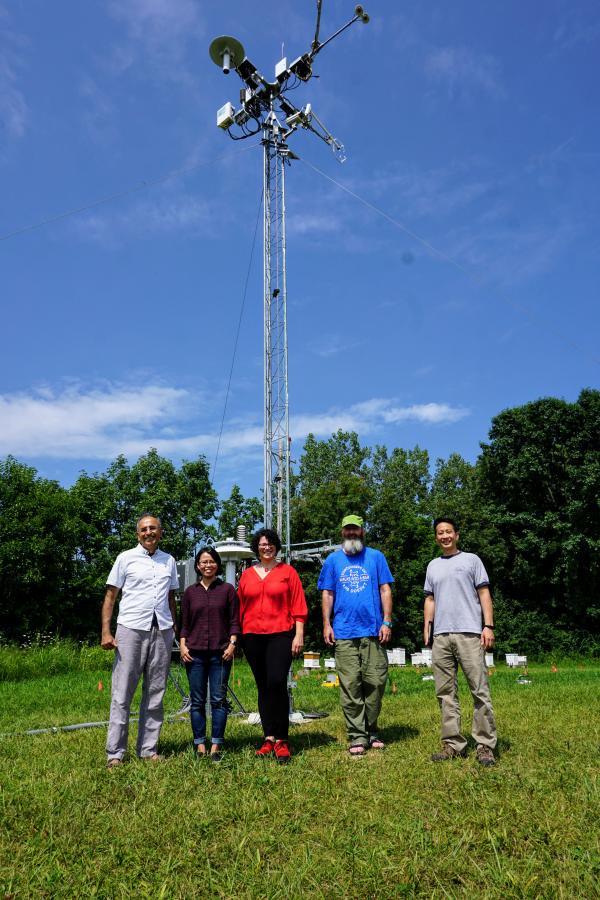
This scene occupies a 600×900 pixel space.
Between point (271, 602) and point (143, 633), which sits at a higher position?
point (271, 602)

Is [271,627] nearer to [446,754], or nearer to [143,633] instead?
[143,633]

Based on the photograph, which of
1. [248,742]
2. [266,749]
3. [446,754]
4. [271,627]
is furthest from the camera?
[248,742]

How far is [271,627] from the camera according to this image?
5.34 metres

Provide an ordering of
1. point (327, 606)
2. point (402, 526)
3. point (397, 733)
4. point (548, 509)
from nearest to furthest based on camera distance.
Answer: point (327, 606), point (397, 733), point (548, 509), point (402, 526)

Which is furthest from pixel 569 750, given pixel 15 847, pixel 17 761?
pixel 17 761

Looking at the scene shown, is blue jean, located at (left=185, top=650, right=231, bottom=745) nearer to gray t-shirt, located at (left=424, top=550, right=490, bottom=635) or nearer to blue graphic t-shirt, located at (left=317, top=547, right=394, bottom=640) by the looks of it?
blue graphic t-shirt, located at (left=317, top=547, right=394, bottom=640)

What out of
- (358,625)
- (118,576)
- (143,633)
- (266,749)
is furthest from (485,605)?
(118,576)

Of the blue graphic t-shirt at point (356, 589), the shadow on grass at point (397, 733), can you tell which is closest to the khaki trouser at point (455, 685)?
the blue graphic t-shirt at point (356, 589)

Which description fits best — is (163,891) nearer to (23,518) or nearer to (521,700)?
(521,700)

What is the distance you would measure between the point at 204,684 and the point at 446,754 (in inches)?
77.7

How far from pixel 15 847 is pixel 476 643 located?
3.42 m

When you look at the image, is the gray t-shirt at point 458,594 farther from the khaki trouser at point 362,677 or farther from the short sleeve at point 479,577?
the khaki trouser at point 362,677

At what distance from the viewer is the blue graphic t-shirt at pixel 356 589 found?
5.53 meters

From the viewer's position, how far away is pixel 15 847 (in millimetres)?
3174
